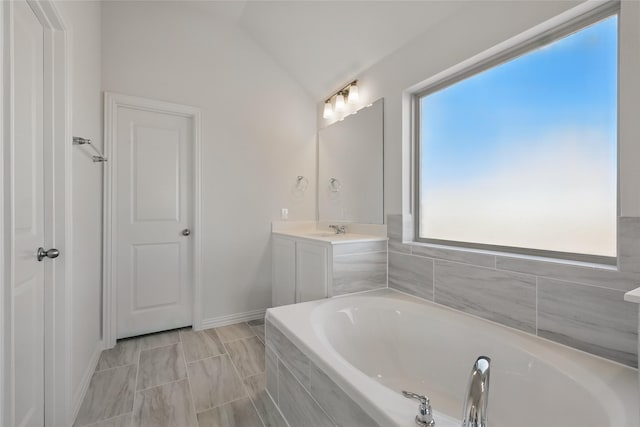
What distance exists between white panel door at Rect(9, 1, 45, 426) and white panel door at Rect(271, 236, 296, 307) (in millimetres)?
1608

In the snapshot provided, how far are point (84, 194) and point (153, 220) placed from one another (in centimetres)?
76

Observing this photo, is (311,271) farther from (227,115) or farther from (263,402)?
(227,115)

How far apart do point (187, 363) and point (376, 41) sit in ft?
8.96

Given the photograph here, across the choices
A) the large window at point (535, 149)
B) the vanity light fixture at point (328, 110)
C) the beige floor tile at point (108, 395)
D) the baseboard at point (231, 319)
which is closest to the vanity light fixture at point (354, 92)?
the vanity light fixture at point (328, 110)

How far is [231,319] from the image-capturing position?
2830 millimetres

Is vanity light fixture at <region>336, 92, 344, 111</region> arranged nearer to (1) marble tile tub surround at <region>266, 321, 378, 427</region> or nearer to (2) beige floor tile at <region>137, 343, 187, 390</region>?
(1) marble tile tub surround at <region>266, 321, 378, 427</region>

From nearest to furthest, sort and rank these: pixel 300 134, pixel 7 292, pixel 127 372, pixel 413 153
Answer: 1. pixel 7 292
2. pixel 127 372
3. pixel 413 153
4. pixel 300 134

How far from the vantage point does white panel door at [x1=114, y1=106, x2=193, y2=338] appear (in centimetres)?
244

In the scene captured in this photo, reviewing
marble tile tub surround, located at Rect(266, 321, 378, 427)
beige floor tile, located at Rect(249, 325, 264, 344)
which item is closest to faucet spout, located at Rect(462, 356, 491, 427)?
marble tile tub surround, located at Rect(266, 321, 378, 427)

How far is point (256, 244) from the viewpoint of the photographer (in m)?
2.94

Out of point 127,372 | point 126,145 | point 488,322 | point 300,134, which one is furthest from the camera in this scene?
point 300,134

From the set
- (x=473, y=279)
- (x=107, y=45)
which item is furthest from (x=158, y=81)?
(x=473, y=279)

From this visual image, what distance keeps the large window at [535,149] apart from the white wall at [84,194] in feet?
7.15

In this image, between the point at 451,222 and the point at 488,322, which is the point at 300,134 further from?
the point at 488,322
